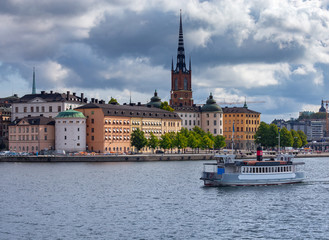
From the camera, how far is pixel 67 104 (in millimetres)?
170375

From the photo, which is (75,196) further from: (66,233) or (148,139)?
(148,139)

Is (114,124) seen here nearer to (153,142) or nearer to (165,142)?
(153,142)

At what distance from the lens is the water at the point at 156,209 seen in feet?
160

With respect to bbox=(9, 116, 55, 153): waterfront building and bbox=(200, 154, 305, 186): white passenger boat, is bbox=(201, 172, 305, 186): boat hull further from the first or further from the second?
bbox=(9, 116, 55, 153): waterfront building

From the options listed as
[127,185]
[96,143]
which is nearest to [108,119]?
[96,143]

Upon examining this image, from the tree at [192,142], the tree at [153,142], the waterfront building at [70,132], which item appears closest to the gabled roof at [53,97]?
the waterfront building at [70,132]

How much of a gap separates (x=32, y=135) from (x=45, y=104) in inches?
699

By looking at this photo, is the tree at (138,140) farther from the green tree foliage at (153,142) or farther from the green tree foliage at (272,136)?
the green tree foliage at (272,136)

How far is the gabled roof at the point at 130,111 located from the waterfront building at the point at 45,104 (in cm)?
1120

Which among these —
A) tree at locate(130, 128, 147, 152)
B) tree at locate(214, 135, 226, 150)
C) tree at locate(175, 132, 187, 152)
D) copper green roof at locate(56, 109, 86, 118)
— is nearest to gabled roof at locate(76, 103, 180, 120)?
copper green roof at locate(56, 109, 86, 118)

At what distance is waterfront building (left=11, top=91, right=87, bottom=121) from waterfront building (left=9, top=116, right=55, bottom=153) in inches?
387

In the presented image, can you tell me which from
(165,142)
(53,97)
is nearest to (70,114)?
(53,97)

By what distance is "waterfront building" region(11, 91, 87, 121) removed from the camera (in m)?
170

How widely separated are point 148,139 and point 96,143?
14847mm
